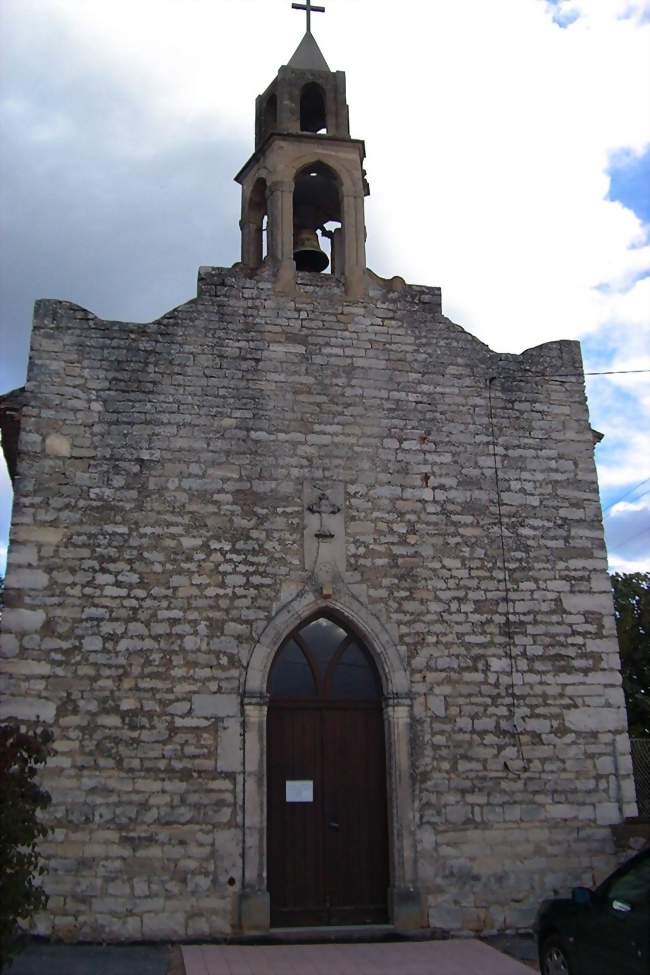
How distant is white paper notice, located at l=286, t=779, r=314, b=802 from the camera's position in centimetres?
846

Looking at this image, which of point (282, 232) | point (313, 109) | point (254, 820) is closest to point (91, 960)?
point (254, 820)

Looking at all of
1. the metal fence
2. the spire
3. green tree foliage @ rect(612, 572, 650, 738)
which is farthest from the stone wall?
green tree foliage @ rect(612, 572, 650, 738)

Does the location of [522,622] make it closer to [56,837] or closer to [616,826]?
[616,826]

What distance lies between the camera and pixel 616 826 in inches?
341

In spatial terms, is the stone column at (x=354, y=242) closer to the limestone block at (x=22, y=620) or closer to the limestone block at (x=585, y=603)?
the limestone block at (x=585, y=603)

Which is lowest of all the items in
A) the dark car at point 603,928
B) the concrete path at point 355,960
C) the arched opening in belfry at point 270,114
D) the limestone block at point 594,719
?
the concrete path at point 355,960

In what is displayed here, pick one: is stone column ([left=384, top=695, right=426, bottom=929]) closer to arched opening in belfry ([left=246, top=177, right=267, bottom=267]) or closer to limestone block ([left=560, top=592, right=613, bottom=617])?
limestone block ([left=560, top=592, right=613, bottom=617])

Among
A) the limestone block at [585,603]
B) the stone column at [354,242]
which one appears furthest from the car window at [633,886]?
the stone column at [354,242]

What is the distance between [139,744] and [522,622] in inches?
162

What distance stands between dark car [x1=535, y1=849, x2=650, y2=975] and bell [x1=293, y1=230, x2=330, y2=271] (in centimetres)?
760

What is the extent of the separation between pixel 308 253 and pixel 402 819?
22.0ft

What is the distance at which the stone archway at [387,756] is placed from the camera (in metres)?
7.95

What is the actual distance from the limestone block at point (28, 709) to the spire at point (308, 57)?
8369 millimetres

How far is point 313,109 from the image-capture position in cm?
1182
